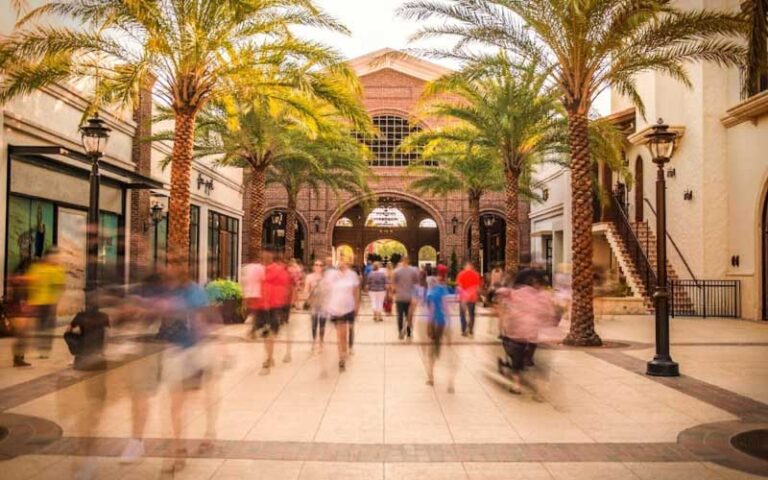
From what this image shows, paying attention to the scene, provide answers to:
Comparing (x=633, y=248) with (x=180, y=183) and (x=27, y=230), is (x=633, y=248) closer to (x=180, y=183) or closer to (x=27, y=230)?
(x=180, y=183)

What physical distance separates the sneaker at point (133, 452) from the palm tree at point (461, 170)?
2129cm

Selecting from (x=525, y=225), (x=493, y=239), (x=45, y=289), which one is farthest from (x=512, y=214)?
(x=493, y=239)

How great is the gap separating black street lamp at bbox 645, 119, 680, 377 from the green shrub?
10.9 meters

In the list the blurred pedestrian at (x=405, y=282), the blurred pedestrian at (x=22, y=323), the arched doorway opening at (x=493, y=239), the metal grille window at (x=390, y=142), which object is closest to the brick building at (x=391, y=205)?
the metal grille window at (x=390, y=142)

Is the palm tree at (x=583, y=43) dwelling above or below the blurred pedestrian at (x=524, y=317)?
above

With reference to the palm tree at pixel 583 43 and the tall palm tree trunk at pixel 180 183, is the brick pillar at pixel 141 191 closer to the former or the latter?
the tall palm tree trunk at pixel 180 183

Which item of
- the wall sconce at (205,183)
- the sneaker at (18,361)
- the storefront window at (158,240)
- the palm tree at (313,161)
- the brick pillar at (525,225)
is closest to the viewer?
the sneaker at (18,361)

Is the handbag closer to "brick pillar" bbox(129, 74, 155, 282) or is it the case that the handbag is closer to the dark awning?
the dark awning

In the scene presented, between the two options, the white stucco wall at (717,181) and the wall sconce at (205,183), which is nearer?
the white stucco wall at (717,181)

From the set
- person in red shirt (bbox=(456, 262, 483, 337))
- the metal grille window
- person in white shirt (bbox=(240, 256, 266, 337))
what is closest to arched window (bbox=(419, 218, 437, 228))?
the metal grille window

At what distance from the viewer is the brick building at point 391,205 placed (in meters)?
43.3

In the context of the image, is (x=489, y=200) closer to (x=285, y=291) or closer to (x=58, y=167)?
(x=58, y=167)

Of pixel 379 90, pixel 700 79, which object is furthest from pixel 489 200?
pixel 700 79

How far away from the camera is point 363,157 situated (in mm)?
29047
